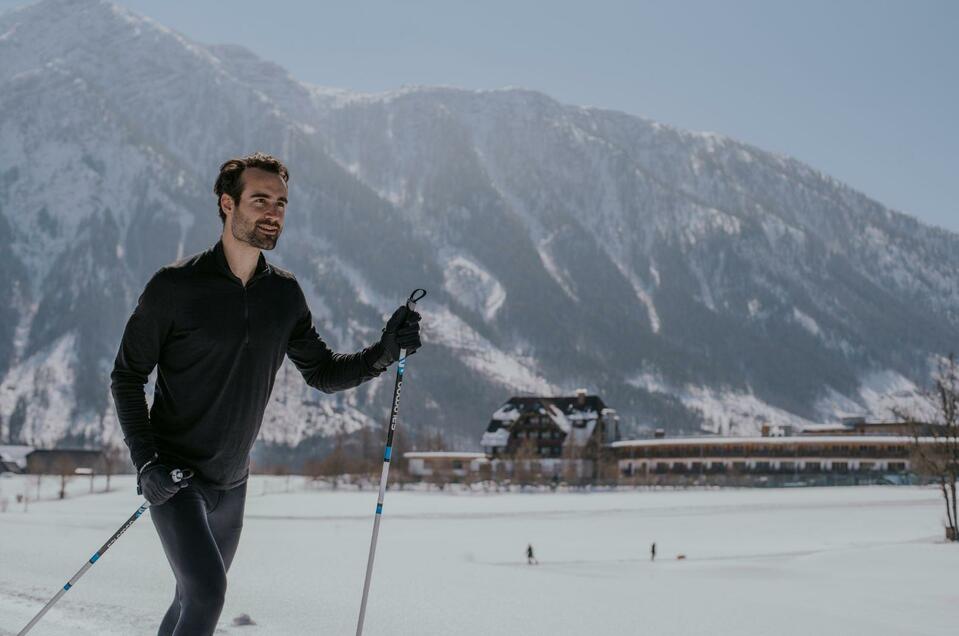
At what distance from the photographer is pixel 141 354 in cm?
545

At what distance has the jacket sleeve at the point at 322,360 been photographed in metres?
6.27

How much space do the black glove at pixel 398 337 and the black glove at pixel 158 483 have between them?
154 cm

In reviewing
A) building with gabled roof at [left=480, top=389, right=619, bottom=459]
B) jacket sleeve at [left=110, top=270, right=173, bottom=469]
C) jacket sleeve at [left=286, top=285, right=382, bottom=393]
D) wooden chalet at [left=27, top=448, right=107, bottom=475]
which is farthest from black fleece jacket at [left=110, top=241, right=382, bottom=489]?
wooden chalet at [left=27, top=448, right=107, bottom=475]

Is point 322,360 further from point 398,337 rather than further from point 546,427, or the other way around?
point 546,427

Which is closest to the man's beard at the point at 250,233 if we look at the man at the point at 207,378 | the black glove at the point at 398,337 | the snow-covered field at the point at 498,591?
the man at the point at 207,378

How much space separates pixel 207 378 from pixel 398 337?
124cm

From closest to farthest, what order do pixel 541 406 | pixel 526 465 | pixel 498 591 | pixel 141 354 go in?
1. pixel 141 354
2. pixel 498 591
3. pixel 526 465
4. pixel 541 406

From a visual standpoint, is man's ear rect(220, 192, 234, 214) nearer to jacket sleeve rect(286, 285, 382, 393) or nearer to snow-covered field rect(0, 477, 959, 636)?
jacket sleeve rect(286, 285, 382, 393)

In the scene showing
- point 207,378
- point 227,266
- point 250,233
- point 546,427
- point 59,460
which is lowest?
point 207,378

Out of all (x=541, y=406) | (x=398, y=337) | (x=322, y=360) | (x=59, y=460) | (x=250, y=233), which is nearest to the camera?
(x=250, y=233)

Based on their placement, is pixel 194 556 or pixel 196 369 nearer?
pixel 194 556

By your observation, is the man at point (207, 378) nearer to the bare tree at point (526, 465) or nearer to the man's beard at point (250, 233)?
the man's beard at point (250, 233)

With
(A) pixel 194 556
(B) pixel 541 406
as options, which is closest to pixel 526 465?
(B) pixel 541 406

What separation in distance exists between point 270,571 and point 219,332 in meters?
11.0
